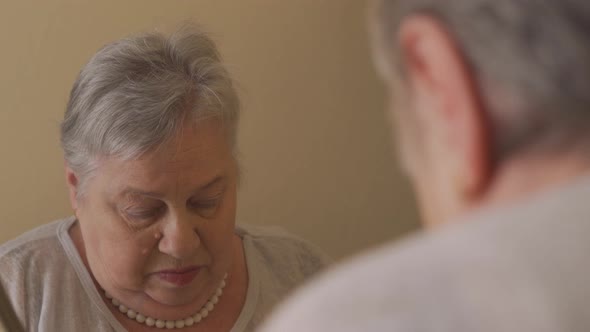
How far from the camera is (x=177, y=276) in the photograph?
1.39m

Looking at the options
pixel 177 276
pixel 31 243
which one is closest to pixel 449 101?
pixel 177 276

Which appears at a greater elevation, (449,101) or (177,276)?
(449,101)

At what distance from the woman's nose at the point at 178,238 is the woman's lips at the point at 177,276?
34 millimetres

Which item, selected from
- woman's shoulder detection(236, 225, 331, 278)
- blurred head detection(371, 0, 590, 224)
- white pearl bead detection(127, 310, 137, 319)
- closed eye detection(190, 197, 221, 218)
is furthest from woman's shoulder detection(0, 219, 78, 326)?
blurred head detection(371, 0, 590, 224)

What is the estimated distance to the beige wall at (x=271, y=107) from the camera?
65.7 inches

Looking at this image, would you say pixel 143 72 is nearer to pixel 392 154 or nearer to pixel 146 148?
pixel 146 148

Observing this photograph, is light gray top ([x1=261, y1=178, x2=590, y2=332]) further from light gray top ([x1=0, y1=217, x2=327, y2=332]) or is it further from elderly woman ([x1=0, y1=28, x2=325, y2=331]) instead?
light gray top ([x1=0, y1=217, x2=327, y2=332])

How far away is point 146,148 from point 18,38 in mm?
527

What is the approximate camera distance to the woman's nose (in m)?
1.35

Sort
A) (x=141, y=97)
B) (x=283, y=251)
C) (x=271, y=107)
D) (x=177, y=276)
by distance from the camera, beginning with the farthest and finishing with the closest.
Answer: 1. (x=271, y=107)
2. (x=283, y=251)
3. (x=177, y=276)
4. (x=141, y=97)

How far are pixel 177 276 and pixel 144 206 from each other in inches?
5.6

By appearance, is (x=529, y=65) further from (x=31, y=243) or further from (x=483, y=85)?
(x=31, y=243)

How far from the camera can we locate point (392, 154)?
6.77 ft

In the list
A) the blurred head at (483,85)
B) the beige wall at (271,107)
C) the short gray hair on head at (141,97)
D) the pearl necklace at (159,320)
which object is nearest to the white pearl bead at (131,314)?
the pearl necklace at (159,320)
